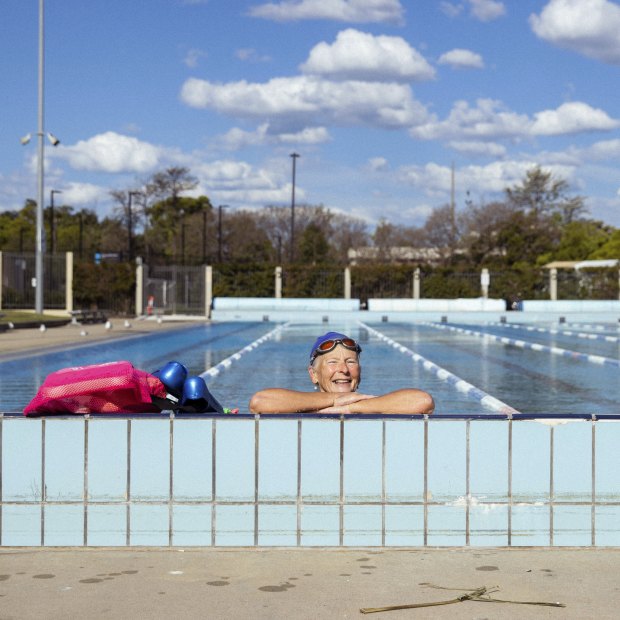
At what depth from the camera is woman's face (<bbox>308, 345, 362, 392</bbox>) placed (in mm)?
Answer: 4434

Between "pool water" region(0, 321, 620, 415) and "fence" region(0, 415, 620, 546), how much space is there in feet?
14.4

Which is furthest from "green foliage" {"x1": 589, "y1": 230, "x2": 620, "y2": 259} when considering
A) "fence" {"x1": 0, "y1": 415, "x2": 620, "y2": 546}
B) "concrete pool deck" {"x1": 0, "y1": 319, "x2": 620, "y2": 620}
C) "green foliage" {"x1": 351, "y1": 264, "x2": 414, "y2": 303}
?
"concrete pool deck" {"x1": 0, "y1": 319, "x2": 620, "y2": 620}

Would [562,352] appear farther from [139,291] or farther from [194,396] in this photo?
[139,291]

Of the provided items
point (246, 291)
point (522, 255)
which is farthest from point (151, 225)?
point (246, 291)

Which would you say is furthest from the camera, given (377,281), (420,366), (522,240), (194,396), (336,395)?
(522,240)

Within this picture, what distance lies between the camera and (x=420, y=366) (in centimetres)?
1587

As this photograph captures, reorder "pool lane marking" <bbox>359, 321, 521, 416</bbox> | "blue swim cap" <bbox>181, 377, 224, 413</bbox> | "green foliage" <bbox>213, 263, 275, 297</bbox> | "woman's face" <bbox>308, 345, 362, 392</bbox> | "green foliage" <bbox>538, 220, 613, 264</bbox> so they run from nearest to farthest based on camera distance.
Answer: "blue swim cap" <bbox>181, 377, 224, 413</bbox>, "woman's face" <bbox>308, 345, 362, 392</bbox>, "pool lane marking" <bbox>359, 321, 521, 416</bbox>, "green foliage" <bbox>213, 263, 275, 297</bbox>, "green foliage" <bbox>538, 220, 613, 264</bbox>

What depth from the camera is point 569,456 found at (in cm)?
393

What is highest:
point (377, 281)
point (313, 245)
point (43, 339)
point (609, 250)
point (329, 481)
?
point (313, 245)

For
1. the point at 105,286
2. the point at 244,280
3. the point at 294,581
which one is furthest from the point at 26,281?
the point at 294,581

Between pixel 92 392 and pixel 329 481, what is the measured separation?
992 mm

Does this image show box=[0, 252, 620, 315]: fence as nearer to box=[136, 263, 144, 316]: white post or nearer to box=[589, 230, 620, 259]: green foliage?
box=[136, 263, 144, 316]: white post

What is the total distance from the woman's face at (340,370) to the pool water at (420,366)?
13.7 feet

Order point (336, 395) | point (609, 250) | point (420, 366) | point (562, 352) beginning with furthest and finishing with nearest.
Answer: point (609, 250), point (562, 352), point (420, 366), point (336, 395)
